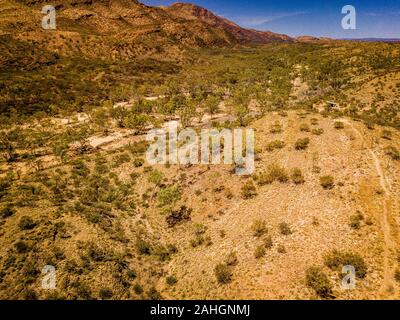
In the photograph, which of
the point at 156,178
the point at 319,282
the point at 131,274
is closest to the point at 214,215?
the point at 156,178

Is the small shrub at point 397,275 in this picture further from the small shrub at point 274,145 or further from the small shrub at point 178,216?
the small shrub at point 274,145

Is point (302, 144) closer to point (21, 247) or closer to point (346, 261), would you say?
point (346, 261)

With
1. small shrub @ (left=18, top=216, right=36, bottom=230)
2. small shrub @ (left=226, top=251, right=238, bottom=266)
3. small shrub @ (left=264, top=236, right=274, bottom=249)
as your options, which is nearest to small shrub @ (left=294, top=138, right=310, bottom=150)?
small shrub @ (left=264, top=236, right=274, bottom=249)

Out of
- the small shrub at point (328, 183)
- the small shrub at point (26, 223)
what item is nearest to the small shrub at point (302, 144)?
the small shrub at point (328, 183)

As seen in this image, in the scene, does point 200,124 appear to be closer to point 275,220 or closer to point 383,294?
point 275,220

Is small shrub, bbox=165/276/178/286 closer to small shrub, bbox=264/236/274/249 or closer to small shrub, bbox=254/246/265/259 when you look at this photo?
small shrub, bbox=254/246/265/259
